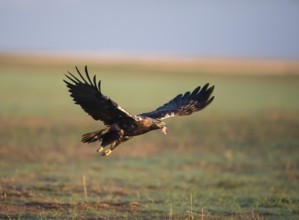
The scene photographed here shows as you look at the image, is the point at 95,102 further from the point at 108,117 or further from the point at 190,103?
the point at 190,103

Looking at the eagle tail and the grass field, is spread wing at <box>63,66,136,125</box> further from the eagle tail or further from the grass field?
the grass field

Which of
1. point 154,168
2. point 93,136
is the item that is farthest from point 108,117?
point 154,168

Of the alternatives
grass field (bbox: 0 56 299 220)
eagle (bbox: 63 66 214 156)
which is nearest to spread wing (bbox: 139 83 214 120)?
eagle (bbox: 63 66 214 156)

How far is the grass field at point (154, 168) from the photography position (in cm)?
1045

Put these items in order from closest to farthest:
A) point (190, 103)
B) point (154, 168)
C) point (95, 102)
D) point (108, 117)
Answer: point (95, 102) < point (108, 117) < point (190, 103) < point (154, 168)

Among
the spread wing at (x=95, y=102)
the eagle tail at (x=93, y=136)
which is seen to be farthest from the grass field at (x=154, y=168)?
the spread wing at (x=95, y=102)

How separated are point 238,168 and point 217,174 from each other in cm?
114

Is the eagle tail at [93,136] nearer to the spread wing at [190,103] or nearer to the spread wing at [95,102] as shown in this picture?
the spread wing at [95,102]

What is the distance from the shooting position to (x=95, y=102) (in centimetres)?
983

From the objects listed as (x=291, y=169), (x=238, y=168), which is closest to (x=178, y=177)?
(x=238, y=168)

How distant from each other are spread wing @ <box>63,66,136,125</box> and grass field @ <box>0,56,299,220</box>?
1.36 metres

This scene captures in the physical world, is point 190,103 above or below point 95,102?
above

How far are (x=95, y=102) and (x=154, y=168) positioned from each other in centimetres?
556

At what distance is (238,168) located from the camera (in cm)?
1556
